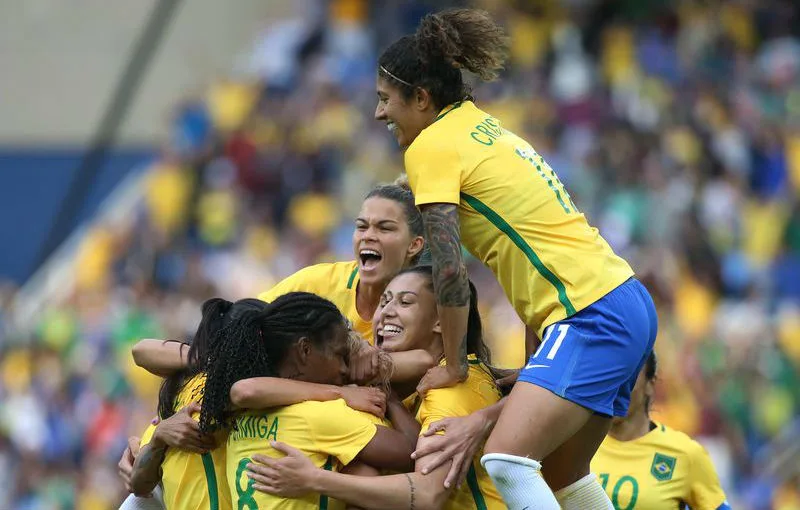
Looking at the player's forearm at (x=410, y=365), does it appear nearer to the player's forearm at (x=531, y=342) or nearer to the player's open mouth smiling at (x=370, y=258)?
the player's forearm at (x=531, y=342)

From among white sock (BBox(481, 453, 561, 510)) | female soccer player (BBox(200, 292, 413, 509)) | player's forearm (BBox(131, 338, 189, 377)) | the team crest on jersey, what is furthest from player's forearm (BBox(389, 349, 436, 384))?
the team crest on jersey

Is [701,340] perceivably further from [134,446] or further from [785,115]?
[134,446]

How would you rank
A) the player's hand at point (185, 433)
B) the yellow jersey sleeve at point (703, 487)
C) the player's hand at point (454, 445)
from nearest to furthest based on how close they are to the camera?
the player's hand at point (454, 445)
the player's hand at point (185, 433)
the yellow jersey sleeve at point (703, 487)

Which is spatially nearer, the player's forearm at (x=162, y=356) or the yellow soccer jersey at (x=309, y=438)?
the yellow soccer jersey at (x=309, y=438)

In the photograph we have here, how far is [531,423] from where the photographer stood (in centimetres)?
534

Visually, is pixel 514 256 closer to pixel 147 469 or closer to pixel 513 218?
pixel 513 218

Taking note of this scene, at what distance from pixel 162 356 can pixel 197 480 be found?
1.71ft

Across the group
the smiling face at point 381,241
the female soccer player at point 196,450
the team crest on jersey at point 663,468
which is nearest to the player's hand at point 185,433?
the female soccer player at point 196,450

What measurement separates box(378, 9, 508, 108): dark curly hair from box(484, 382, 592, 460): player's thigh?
1105 millimetres

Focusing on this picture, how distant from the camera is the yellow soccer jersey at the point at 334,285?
6.47 meters

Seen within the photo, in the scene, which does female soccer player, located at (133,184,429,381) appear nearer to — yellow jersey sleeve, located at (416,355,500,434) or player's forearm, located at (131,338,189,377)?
player's forearm, located at (131,338,189,377)

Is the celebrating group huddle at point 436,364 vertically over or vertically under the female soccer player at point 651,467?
over

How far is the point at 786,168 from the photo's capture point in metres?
13.9

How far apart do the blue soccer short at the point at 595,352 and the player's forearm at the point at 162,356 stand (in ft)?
4.33
